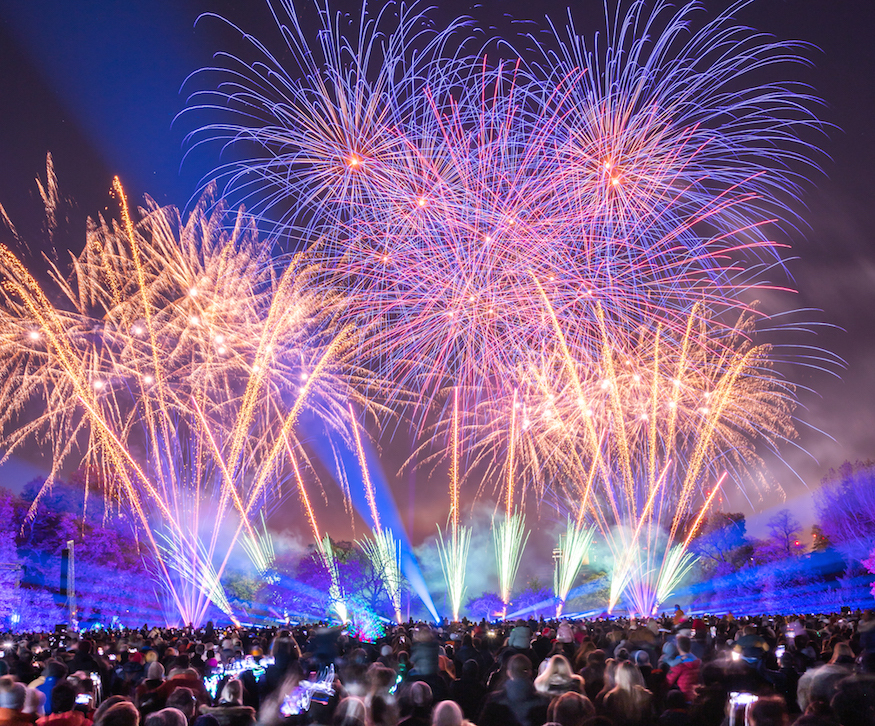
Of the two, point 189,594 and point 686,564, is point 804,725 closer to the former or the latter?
point 189,594

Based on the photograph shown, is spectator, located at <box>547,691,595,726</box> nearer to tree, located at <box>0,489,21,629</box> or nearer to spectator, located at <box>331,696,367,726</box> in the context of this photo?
spectator, located at <box>331,696,367,726</box>

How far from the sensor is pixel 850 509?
53438 mm

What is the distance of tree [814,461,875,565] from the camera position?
51.4 meters

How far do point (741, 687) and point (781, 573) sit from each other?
56166 mm

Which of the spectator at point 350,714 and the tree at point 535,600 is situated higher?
the tree at point 535,600

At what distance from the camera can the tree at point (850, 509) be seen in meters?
51.4

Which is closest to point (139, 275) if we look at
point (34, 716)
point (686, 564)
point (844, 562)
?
point (34, 716)

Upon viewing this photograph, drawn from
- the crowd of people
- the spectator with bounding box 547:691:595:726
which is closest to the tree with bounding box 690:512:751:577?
the crowd of people

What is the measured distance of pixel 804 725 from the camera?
16.1 ft

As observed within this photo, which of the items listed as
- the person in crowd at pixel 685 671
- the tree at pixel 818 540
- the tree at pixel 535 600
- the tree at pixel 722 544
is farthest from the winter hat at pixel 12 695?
the tree at pixel 535 600

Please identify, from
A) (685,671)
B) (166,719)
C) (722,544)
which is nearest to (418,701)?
(166,719)

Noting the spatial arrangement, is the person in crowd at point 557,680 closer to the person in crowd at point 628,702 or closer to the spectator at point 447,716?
the person in crowd at point 628,702

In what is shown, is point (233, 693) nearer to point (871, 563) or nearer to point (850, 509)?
point (871, 563)

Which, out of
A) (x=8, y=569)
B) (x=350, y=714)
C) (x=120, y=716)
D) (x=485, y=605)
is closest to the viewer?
(x=120, y=716)
